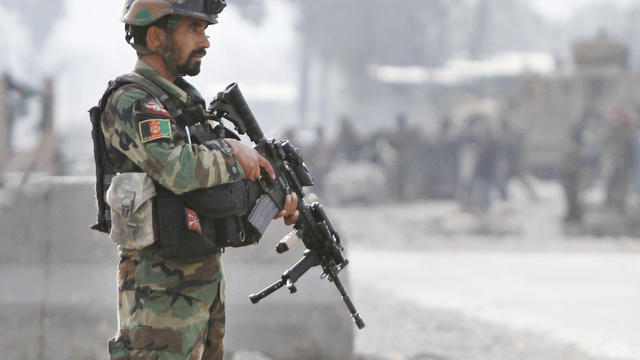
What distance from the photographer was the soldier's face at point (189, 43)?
2473 mm

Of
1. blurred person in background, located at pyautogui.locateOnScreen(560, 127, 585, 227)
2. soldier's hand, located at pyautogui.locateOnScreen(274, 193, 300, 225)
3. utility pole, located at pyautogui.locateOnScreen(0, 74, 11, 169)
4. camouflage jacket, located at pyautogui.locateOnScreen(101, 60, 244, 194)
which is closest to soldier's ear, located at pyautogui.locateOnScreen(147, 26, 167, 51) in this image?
camouflage jacket, located at pyautogui.locateOnScreen(101, 60, 244, 194)

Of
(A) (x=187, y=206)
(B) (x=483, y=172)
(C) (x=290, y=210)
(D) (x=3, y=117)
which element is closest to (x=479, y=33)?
(B) (x=483, y=172)

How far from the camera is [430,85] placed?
110ft

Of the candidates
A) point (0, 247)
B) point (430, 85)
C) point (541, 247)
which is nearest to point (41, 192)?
point (0, 247)

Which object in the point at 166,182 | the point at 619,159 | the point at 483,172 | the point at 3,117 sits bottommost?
the point at 483,172

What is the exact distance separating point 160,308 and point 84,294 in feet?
6.21

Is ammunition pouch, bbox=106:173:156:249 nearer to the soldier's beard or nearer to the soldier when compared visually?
the soldier

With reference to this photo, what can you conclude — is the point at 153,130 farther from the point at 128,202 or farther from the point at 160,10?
the point at 160,10

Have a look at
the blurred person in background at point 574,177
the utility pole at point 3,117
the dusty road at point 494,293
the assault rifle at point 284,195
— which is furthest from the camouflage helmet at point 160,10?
the utility pole at point 3,117

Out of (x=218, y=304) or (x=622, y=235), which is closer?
(x=218, y=304)

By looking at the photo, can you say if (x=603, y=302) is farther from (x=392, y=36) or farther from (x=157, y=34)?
(x=392, y=36)

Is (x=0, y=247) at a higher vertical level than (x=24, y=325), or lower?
higher

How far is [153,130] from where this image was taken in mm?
2344

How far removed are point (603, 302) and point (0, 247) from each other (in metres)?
3.90
